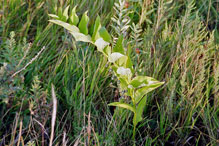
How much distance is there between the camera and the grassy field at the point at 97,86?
1.53 metres

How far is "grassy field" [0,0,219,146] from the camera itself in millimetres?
1532

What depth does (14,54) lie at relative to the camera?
1.67 meters

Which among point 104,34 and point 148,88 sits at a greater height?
point 104,34

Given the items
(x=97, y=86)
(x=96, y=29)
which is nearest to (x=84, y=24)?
(x=96, y=29)

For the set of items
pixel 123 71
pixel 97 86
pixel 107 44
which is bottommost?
pixel 97 86

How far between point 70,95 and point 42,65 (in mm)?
261

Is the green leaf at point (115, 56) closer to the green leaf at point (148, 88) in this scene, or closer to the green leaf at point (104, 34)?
the green leaf at point (104, 34)

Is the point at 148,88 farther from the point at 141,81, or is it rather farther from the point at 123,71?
the point at 123,71

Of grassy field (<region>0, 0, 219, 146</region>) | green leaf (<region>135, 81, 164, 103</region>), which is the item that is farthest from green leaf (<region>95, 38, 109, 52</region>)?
green leaf (<region>135, 81, 164, 103</region>)

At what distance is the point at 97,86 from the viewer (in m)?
1.73

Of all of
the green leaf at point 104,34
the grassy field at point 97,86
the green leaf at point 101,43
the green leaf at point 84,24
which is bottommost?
the grassy field at point 97,86

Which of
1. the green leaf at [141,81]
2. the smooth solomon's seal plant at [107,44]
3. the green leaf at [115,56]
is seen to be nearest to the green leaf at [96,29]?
the smooth solomon's seal plant at [107,44]

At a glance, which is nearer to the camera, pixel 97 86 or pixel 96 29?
pixel 96 29

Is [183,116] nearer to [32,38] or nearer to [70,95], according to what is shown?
[70,95]
